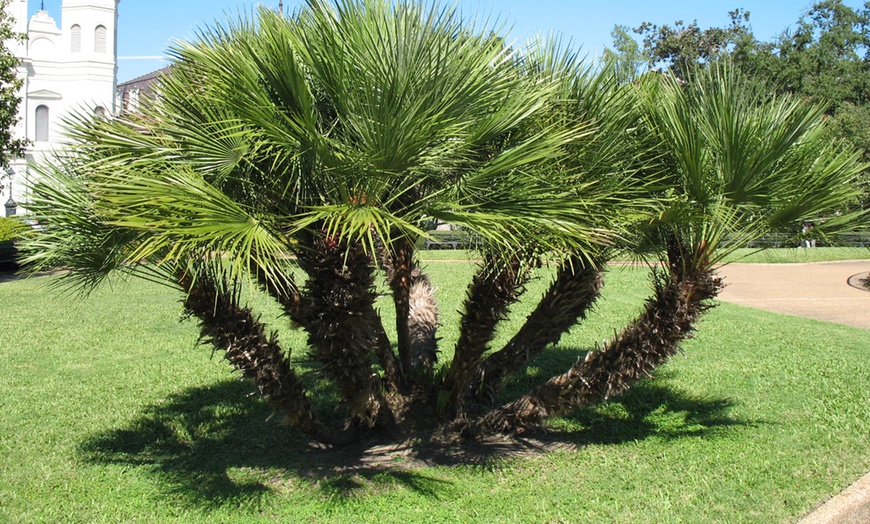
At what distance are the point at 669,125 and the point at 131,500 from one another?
407 centimetres

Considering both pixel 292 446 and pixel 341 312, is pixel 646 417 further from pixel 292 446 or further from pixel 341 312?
pixel 341 312

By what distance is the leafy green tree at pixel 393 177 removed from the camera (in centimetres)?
398

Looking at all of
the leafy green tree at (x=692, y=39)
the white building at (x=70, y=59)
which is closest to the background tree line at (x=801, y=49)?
the leafy green tree at (x=692, y=39)

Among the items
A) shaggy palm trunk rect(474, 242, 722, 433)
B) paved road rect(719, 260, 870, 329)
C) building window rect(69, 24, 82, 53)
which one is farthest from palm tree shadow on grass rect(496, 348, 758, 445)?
building window rect(69, 24, 82, 53)

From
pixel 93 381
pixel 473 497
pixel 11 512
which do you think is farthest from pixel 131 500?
pixel 93 381

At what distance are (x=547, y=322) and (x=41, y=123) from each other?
3644 cm

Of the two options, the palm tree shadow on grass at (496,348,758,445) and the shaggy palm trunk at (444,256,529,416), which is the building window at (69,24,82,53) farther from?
the shaggy palm trunk at (444,256,529,416)

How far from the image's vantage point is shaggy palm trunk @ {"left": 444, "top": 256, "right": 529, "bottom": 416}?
17.9ft

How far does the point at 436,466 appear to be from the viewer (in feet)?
18.7

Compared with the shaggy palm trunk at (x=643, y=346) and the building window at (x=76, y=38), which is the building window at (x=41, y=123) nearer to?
the building window at (x=76, y=38)

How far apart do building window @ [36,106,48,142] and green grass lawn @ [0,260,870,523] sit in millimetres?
30086

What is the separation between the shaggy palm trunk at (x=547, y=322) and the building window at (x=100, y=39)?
35936mm

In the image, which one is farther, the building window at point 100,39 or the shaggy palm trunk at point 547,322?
the building window at point 100,39

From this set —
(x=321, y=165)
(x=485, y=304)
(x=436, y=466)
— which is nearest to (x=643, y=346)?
(x=485, y=304)
